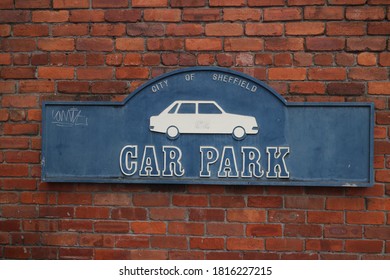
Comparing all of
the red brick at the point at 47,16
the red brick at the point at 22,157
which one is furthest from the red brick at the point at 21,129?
the red brick at the point at 47,16

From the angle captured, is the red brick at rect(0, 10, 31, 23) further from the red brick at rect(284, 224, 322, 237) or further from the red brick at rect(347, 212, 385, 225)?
the red brick at rect(347, 212, 385, 225)

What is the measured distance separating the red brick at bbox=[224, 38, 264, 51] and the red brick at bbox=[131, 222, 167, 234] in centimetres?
116

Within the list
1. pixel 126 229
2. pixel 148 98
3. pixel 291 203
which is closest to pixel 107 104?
pixel 148 98

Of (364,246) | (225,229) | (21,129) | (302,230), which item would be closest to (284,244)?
(302,230)

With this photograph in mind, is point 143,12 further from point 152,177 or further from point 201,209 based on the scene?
point 201,209

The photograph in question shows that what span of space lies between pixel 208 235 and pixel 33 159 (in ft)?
3.93

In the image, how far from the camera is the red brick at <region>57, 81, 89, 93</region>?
2764 mm

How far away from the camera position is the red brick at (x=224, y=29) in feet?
8.81

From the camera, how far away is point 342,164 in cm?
260

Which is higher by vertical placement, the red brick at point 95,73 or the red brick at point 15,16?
the red brick at point 15,16

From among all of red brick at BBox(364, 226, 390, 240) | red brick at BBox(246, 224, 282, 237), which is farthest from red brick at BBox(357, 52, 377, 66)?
red brick at BBox(246, 224, 282, 237)

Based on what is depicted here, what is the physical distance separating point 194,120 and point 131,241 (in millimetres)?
856

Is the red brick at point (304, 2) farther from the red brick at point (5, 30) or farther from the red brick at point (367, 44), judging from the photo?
the red brick at point (5, 30)

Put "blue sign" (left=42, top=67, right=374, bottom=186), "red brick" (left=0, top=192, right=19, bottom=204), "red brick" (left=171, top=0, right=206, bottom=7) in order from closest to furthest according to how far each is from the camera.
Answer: "blue sign" (left=42, top=67, right=374, bottom=186), "red brick" (left=171, top=0, right=206, bottom=7), "red brick" (left=0, top=192, right=19, bottom=204)
